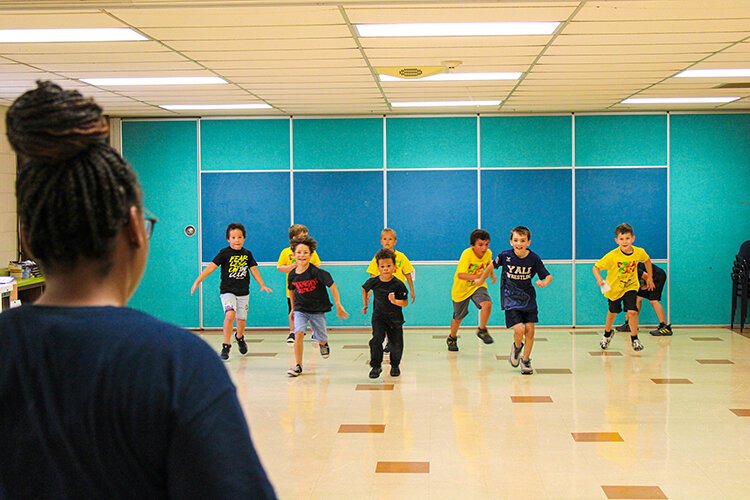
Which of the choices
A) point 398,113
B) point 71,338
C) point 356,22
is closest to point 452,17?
point 356,22

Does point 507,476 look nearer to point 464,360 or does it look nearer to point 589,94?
point 464,360

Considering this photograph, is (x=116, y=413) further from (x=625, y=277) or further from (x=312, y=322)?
(x=625, y=277)

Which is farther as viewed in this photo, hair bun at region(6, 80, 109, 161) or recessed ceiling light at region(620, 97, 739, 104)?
recessed ceiling light at region(620, 97, 739, 104)

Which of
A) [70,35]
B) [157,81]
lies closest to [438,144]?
[157,81]

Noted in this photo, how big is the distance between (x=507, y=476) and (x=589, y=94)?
5.67 m

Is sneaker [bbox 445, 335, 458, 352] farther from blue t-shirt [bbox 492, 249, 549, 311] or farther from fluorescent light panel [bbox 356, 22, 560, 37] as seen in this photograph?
fluorescent light panel [bbox 356, 22, 560, 37]

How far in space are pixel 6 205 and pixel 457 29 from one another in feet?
20.8

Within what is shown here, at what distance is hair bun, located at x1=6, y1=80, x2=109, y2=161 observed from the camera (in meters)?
1.10

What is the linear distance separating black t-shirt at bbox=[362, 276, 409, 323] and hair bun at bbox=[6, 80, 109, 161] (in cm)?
676

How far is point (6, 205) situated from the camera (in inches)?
400

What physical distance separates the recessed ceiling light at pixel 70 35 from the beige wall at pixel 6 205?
4.21m

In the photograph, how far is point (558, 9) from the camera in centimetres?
534

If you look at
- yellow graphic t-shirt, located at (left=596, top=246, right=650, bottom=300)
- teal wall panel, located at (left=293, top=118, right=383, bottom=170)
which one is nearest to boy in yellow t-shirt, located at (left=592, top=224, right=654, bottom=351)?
yellow graphic t-shirt, located at (left=596, top=246, right=650, bottom=300)

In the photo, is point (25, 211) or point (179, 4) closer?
point (25, 211)
